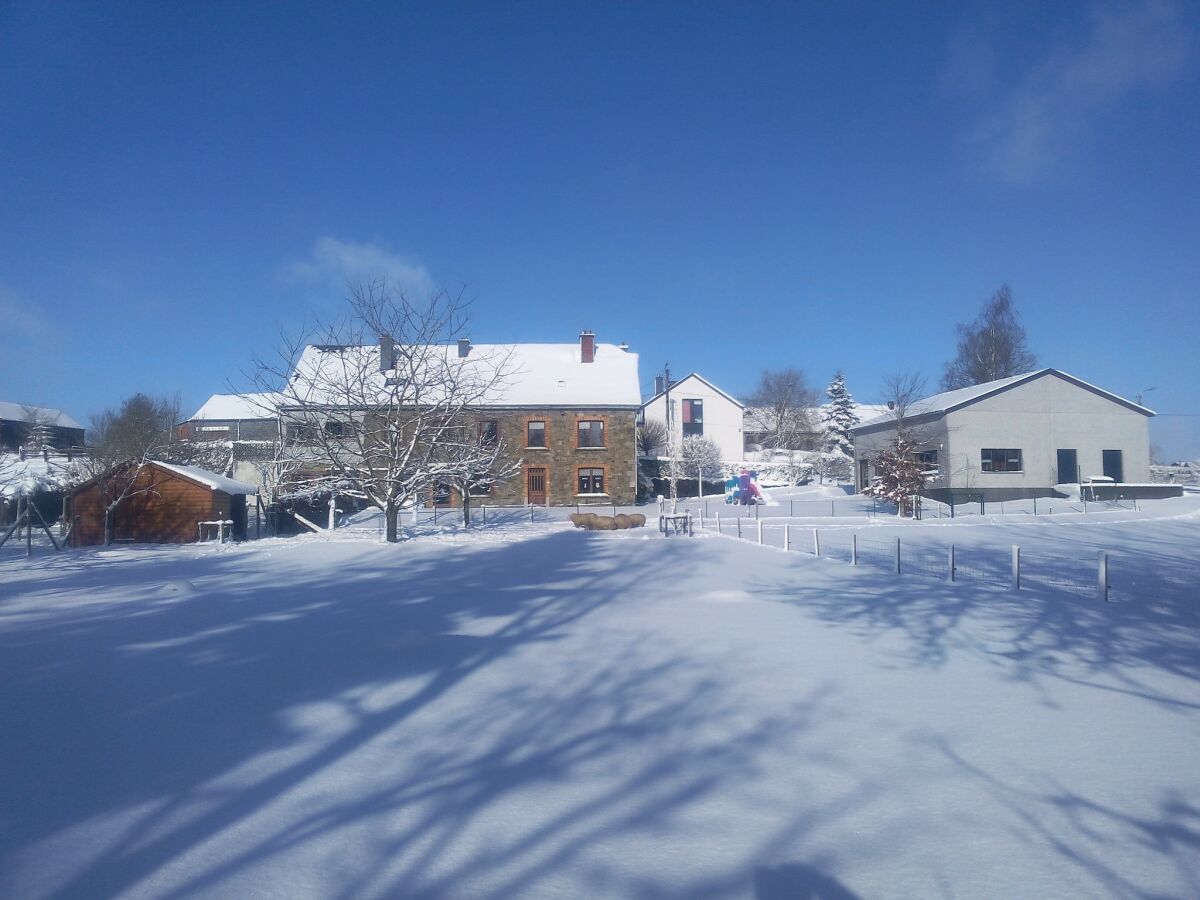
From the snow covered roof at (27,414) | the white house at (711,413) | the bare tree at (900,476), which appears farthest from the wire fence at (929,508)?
the snow covered roof at (27,414)

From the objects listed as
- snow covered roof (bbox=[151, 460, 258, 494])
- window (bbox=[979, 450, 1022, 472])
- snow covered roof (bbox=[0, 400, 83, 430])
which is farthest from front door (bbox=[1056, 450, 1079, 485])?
snow covered roof (bbox=[0, 400, 83, 430])

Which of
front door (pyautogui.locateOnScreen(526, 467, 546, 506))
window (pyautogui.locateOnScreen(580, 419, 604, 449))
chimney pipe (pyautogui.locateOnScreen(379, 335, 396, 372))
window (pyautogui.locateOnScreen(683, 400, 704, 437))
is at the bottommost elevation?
front door (pyautogui.locateOnScreen(526, 467, 546, 506))

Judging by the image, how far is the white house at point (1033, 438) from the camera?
134ft

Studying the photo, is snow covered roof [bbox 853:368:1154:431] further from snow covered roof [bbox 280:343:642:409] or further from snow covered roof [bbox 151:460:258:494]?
snow covered roof [bbox 151:460:258:494]

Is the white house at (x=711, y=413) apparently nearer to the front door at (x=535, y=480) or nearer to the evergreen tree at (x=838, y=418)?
the evergreen tree at (x=838, y=418)

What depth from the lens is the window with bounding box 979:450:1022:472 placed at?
41094 millimetres

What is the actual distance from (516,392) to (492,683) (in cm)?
3853

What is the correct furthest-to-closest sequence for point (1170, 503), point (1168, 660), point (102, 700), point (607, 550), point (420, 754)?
point (1170, 503)
point (607, 550)
point (1168, 660)
point (102, 700)
point (420, 754)

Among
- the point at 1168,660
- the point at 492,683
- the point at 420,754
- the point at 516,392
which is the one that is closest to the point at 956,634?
the point at 1168,660

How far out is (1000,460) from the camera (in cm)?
4131

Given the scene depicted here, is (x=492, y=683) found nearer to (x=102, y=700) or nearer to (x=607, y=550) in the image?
(x=102, y=700)

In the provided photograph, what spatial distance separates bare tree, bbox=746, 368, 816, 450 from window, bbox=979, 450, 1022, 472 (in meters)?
29.8

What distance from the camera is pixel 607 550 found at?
20.9 metres

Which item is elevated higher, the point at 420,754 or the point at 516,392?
the point at 516,392
